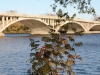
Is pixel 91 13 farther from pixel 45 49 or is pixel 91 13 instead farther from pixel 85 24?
pixel 85 24

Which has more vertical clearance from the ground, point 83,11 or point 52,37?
point 83,11

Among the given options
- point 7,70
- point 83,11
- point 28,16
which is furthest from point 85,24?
point 83,11

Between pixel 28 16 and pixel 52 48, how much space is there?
6132 cm

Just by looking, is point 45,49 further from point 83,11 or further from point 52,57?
point 83,11

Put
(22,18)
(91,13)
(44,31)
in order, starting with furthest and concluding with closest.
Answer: (44,31)
(22,18)
(91,13)

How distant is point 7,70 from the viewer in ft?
65.6

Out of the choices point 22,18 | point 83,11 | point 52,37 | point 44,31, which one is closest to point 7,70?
point 83,11

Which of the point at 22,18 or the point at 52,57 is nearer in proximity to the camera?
the point at 52,57

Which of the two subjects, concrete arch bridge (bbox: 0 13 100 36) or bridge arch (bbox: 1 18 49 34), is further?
bridge arch (bbox: 1 18 49 34)

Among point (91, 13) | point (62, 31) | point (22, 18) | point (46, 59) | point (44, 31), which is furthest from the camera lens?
point (44, 31)

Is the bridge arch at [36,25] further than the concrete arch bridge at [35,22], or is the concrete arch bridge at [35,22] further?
the bridge arch at [36,25]

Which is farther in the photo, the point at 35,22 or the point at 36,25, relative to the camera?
the point at 36,25

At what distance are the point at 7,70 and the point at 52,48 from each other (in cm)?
1429

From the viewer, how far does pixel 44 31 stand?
83.9 metres
